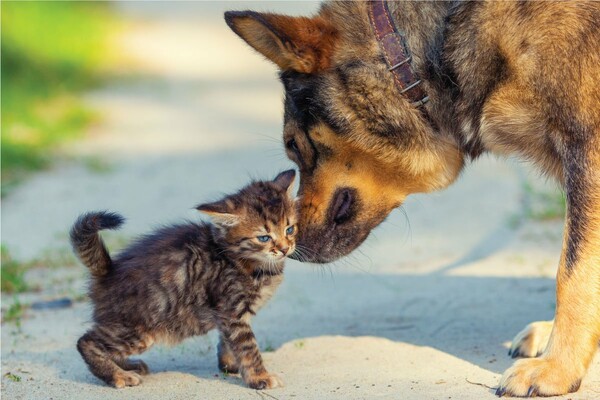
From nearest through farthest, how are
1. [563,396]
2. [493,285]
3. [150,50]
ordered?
1. [563,396]
2. [493,285]
3. [150,50]

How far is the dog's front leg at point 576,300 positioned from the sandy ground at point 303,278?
15 cm

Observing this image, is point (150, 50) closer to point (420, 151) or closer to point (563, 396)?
point (420, 151)

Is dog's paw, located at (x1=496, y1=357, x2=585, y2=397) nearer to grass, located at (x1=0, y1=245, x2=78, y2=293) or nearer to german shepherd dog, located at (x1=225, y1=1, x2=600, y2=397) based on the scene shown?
german shepherd dog, located at (x1=225, y1=1, x2=600, y2=397)

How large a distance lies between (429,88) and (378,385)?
1.47 meters

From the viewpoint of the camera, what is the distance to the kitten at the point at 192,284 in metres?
5.04

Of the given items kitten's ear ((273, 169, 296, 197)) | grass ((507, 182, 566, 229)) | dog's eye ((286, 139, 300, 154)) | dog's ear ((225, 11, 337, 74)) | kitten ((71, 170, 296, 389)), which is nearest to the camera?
dog's ear ((225, 11, 337, 74))

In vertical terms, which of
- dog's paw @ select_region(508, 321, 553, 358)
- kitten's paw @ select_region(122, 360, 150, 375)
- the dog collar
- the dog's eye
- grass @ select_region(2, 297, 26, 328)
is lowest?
dog's paw @ select_region(508, 321, 553, 358)

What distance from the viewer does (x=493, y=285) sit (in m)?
6.75

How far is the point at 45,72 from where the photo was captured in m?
13.8

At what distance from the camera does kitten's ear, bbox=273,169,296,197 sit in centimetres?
531

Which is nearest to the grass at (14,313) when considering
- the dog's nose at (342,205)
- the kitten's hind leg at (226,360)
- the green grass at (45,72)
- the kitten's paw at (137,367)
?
the kitten's paw at (137,367)

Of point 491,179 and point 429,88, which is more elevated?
point 429,88

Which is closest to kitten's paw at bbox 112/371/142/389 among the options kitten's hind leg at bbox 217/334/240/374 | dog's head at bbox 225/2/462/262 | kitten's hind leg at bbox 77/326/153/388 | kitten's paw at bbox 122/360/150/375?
kitten's hind leg at bbox 77/326/153/388

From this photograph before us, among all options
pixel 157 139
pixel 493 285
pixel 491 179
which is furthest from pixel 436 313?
pixel 157 139
